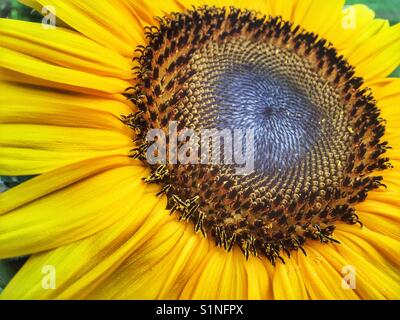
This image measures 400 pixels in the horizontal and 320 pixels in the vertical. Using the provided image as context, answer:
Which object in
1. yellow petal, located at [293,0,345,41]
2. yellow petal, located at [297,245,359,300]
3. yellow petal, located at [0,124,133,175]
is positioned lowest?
yellow petal, located at [297,245,359,300]

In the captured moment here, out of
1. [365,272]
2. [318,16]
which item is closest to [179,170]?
[365,272]

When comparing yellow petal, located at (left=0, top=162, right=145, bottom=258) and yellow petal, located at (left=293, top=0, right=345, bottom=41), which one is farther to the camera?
yellow petal, located at (left=293, top=0, right=345, bottom=41)

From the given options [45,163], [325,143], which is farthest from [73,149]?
[325,143]

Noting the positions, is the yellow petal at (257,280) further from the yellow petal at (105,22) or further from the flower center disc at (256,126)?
the yellow petal at (105,22)

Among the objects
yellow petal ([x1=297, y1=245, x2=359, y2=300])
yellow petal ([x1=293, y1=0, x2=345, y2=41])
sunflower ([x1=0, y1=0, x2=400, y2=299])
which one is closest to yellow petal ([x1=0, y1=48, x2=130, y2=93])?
sunflower ([x1=0, y1=0, x2=400, y2=299])

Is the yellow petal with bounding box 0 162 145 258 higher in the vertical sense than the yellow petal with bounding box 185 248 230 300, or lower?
higher

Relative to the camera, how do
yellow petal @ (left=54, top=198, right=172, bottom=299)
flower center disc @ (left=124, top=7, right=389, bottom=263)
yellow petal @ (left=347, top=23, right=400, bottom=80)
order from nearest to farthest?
1. yellow petal @ (left=54, top=198, right=172, bottom=299)
2. flower center disc @ (left=124, top=7, right=389, bottom=263)
3. yellow petal @ (left=347, top=23, right=400, bottom=80)

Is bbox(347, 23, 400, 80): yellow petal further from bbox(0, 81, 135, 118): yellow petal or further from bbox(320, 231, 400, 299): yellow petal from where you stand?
bbox(0, 81, 135, 118): yellow petal

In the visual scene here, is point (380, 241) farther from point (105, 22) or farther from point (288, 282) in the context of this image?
point (105, 22)
